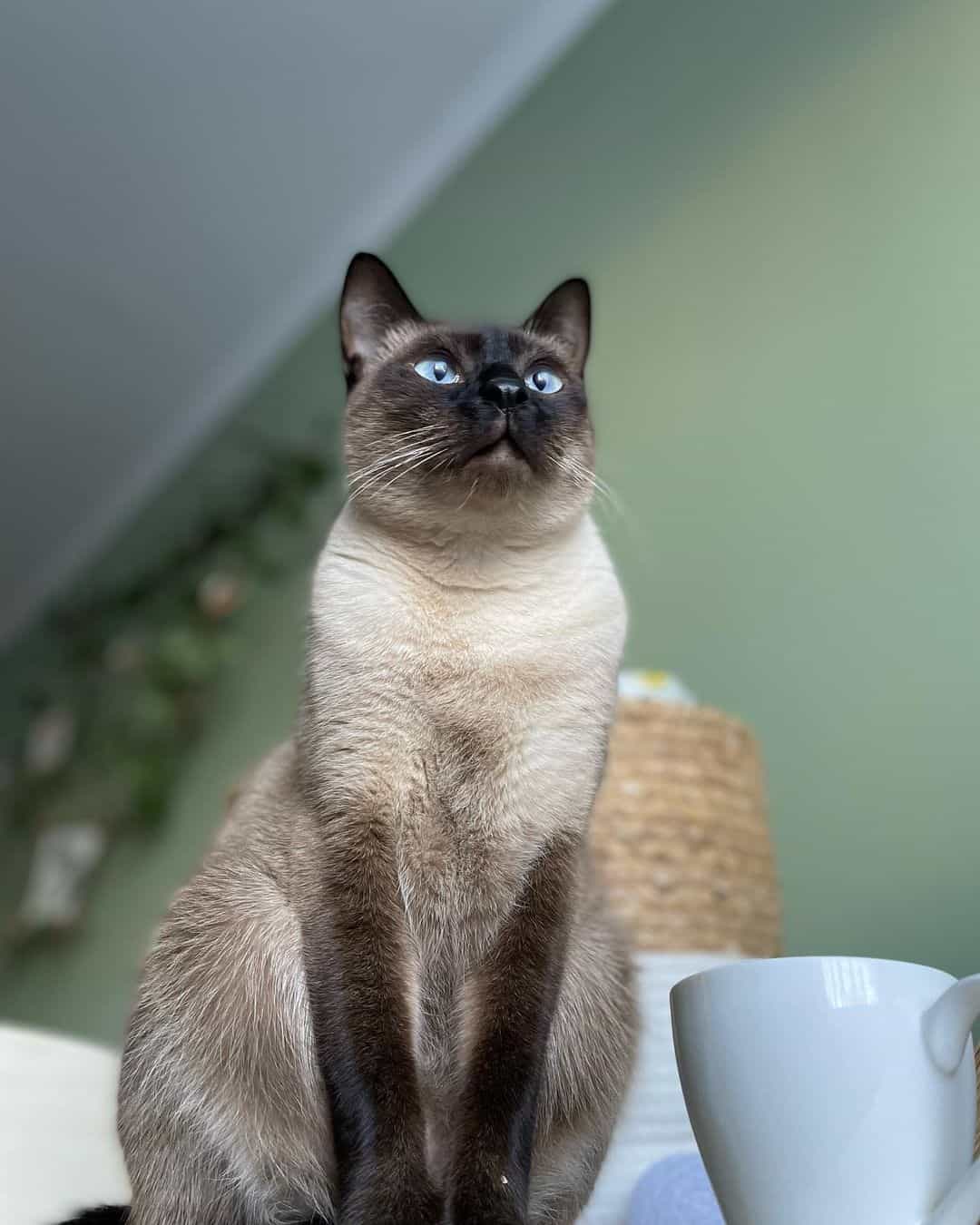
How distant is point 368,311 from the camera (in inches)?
46.7

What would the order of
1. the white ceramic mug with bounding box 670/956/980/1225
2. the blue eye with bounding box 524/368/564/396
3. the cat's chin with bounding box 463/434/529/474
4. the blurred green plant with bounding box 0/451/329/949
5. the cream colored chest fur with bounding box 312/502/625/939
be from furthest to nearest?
the blurred green plant with bounding box 0/451/329/949 < the blue eye with bounding box 524/368/564/396 < the cat's chin with bounding box 463/434/529/474 < the cream colored chest fur with bounding box 312/502/625/939 < the white ceramic mug with bounding box 670/956/980/1225

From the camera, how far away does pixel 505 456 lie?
1003mm

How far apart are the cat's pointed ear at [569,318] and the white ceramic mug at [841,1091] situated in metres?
0.70

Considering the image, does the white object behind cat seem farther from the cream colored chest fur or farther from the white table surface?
the white table surface

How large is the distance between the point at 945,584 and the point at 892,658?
0.13m

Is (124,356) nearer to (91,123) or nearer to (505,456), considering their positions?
(91,123)

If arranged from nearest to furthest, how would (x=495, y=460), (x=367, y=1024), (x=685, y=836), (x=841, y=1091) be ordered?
(x=841, y=1091) → (x=367, y=1024) → (x=495, y=460) → (x=685, y=836)

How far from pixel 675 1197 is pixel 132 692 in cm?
289

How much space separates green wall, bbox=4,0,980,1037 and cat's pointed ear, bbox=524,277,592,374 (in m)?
0.35

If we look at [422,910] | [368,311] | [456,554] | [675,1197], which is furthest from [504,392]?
[675,1197]

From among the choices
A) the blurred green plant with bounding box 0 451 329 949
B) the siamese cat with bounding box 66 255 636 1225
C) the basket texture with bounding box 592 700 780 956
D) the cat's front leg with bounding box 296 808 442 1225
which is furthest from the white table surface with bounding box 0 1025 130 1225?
the blurred green plant with bounding box 0 451 329 949

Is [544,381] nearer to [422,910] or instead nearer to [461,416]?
[461,416]

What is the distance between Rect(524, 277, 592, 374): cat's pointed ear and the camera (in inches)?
47.6

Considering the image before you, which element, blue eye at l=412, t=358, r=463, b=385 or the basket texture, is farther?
the basket texture
